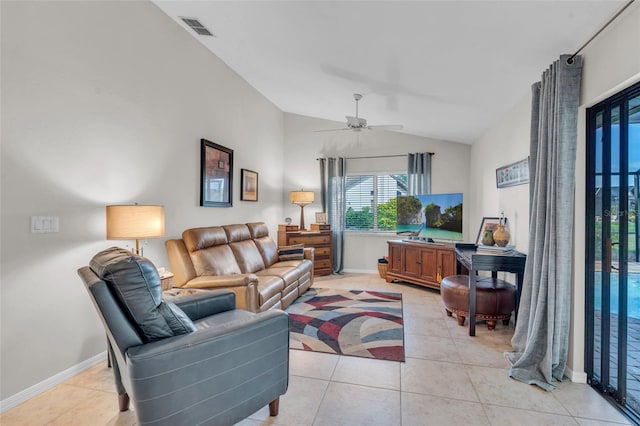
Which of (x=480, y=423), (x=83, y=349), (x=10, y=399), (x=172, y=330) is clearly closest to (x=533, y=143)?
(x=480, y=423)

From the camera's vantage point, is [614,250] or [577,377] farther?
[577,377]

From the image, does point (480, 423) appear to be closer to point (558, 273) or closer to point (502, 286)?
point (558, 273)

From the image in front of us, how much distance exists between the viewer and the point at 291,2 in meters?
2.48

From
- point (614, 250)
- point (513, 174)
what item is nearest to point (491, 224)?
point (513, 174)

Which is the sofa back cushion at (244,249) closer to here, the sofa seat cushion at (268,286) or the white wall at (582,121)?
the sofa seat cushion at (268,286)

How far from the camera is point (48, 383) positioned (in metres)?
2.22

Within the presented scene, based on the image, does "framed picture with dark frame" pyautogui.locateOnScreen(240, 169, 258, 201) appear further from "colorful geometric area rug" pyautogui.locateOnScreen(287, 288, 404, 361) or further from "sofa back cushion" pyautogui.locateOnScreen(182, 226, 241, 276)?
"colorful geometric area rug" pyautogui.locateOnScreen(287, 288, 404, 361)

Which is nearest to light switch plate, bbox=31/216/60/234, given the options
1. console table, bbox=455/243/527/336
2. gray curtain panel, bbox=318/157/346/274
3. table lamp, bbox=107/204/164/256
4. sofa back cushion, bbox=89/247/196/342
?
table lamp, bbox=107/204/164/256

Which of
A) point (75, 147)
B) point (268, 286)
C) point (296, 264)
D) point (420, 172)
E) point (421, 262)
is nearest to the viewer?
point (75, 147)

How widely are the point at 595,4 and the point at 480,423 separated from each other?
2454 mm

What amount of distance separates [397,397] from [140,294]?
1717 mm

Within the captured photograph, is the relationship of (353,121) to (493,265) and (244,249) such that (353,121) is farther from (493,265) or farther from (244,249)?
(493,265)

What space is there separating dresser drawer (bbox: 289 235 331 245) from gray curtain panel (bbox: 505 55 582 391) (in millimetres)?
3693

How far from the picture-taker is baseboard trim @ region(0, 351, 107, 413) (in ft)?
6.58
